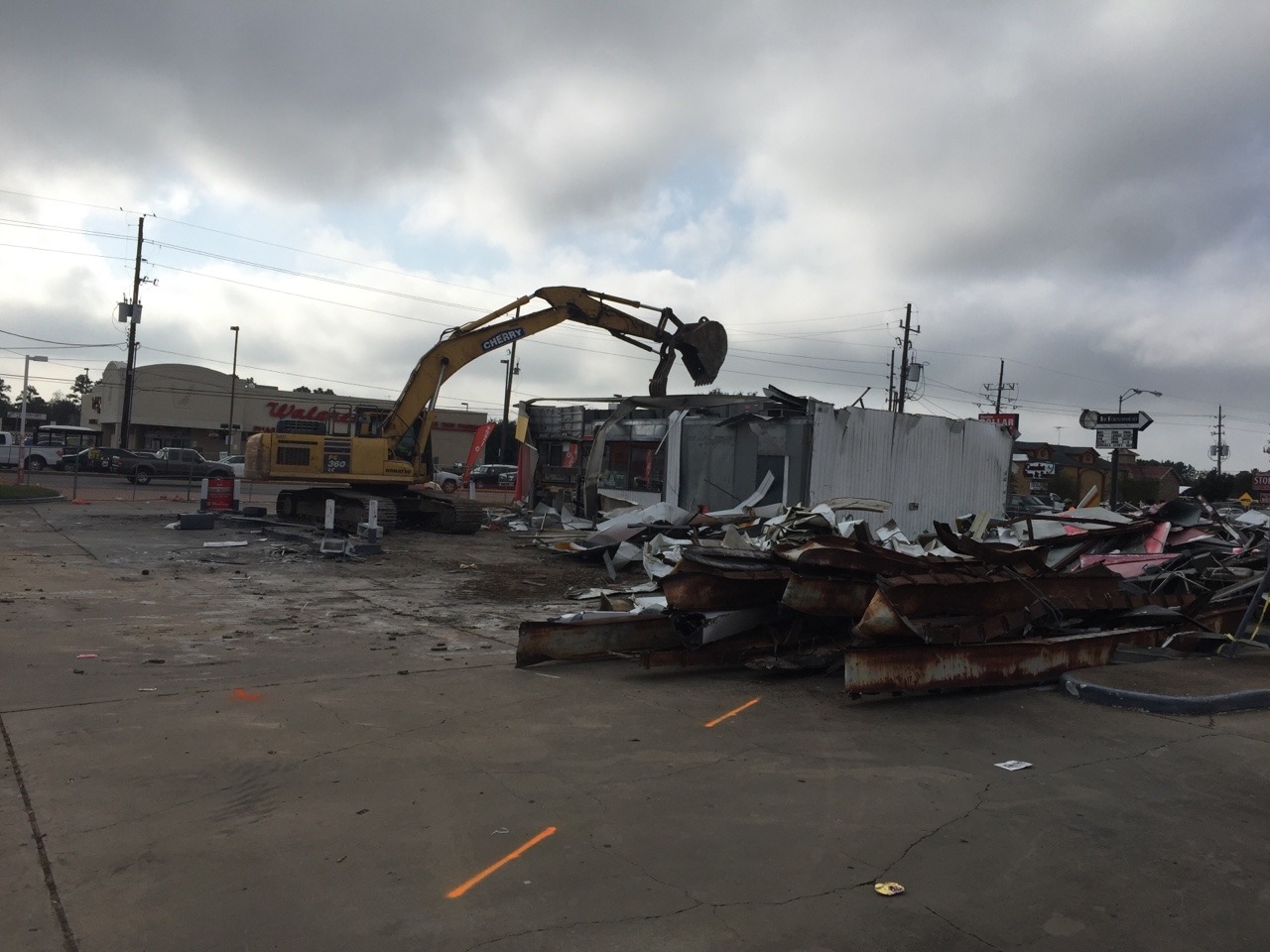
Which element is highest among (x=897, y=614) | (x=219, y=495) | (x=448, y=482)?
(x=897, y=614)

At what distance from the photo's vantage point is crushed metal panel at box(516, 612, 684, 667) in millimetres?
7641

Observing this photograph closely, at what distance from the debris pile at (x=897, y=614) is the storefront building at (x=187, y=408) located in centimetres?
4957

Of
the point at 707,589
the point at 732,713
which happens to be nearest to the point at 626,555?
the point at 707,589

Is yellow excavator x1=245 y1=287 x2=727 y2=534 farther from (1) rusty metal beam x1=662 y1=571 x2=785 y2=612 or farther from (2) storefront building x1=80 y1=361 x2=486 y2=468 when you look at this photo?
(2) storefront building x1=80 y1=361 x2=486 y2=468

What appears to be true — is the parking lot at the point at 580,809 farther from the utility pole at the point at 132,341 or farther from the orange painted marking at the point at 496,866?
the utility pole at the point at 132,341

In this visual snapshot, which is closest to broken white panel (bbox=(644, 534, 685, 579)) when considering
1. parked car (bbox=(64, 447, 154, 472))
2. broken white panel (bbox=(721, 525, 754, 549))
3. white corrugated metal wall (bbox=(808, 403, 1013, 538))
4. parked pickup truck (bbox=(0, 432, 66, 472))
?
broken white panel (bbox=(721, 525, 754, 549))

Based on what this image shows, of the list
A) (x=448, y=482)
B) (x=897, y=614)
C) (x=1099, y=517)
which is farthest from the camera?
(x=448, y=482)

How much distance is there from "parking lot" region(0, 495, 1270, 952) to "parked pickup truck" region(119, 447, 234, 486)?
35.2 meters

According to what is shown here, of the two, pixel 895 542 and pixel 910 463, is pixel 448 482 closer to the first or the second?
pixel 910 463

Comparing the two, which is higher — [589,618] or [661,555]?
[661,555]

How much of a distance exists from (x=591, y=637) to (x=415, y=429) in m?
13.6

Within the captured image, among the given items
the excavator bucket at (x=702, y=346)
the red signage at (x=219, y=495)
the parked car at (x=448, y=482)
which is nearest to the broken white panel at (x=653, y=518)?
the excavator bucket at (x=702, y=346)

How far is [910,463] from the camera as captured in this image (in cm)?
2225

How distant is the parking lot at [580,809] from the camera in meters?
3.41
